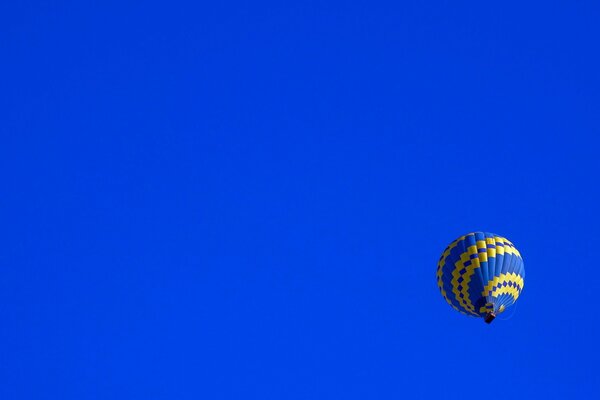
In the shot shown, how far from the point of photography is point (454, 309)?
46781 mm

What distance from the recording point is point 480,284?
1778 inches

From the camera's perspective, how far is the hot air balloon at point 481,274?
45219mm

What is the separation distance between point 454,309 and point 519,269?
2848 millimetres

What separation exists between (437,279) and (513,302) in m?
3.04

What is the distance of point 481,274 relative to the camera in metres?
45.3

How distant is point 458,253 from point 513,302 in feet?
8.94

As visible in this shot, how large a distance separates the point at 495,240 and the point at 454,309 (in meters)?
3.00

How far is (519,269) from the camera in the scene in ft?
153

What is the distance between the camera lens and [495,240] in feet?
153

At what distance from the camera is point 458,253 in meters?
46.3

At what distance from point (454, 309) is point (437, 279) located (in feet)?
4.55

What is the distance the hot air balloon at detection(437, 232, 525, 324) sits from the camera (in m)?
45.2

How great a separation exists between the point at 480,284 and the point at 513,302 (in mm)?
1911
